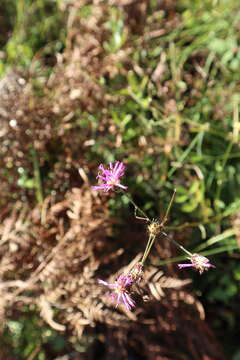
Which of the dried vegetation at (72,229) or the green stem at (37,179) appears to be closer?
the dried vegetation at (72,229)

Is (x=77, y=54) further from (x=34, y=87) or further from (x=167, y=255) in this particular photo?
(x=167, y=255)

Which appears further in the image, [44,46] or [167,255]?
[44,46]

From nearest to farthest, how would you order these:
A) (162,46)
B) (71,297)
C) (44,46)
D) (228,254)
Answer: (71,297)
(228,254)
(162,46)
(44,46)

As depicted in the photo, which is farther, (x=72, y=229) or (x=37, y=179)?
(x=37, y=179)

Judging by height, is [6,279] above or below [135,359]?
above

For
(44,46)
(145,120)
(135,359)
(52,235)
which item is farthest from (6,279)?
(44,46)

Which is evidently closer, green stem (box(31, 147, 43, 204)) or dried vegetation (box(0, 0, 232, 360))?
dried vegetation (box(0, 0, 232, 360))

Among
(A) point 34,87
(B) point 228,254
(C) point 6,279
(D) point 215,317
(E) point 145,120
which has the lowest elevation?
(D) point 215,317

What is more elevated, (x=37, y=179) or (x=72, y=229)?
(x=37, y=179)

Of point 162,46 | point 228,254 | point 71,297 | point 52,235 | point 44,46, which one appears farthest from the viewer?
point 44,46

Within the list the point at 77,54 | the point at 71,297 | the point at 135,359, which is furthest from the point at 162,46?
the point at 135,359
